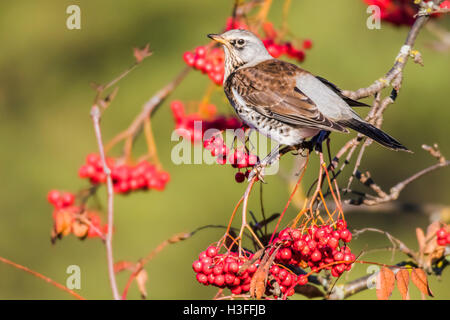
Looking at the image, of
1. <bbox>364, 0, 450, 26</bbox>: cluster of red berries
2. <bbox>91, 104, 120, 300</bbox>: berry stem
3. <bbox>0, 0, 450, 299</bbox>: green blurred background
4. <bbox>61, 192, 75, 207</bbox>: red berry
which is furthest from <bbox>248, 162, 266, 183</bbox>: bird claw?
<bbox>0, 0, 450, 299</bbox>: green blurred background

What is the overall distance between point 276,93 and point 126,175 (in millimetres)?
690

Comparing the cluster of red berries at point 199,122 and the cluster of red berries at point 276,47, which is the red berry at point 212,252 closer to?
the cluster of red berries at point 199,122

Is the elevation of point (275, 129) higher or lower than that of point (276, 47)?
lower

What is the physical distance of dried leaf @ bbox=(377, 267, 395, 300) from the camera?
1.44 metres

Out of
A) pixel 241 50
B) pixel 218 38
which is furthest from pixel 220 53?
pixel 241 50

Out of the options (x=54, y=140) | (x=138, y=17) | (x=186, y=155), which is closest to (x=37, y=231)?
(x=54, y=140)

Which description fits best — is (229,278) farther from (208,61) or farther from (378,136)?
(208,61)

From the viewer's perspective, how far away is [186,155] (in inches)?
104

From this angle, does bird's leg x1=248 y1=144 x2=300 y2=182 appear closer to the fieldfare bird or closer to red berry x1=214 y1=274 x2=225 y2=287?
the fieldfare bird

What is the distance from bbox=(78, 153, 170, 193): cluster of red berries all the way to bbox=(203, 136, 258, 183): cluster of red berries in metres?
0.65

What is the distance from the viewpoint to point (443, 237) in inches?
66.6

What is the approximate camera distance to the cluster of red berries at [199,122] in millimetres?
2377

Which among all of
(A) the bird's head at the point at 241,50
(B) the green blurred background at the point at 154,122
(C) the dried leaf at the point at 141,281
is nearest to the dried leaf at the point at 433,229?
(C) the dried leaf at the point at 141,281

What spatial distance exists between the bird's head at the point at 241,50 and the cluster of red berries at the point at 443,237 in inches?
43.2
